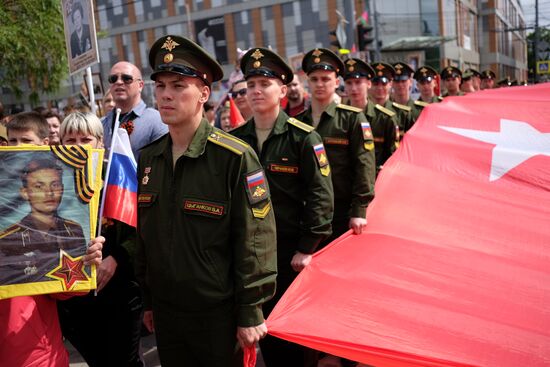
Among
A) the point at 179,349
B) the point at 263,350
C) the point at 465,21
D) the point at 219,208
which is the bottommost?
the point at 263,350

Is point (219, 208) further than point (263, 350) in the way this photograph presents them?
No

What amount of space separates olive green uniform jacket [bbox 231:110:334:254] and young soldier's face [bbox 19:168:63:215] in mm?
1381

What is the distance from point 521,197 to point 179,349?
2.42 meters

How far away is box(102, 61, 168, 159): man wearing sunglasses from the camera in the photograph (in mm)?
3674

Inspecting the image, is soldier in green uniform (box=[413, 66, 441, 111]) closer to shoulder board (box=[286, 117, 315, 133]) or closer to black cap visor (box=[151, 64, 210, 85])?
shoulder board (box=[286, 117, 315, 133])

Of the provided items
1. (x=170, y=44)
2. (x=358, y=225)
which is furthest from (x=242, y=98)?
(x=170, y=44)

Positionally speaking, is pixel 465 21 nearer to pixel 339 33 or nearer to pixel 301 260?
pixel 339 33

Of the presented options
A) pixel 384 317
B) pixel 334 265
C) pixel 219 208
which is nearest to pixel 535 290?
pixel 384 317

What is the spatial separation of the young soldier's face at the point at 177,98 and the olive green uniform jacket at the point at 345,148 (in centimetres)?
169

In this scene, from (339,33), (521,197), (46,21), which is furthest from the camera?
(339,33)

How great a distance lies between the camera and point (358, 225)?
10.8 feet

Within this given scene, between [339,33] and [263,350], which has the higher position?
[339,33]

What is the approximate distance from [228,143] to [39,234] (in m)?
0.87

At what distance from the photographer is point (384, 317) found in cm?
233
